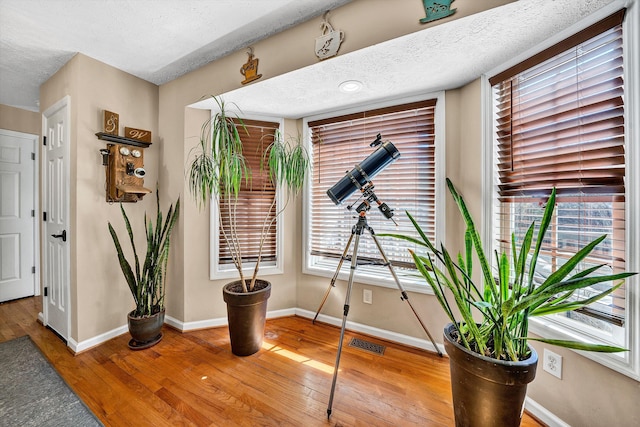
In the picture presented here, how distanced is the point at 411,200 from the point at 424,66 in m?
0.99

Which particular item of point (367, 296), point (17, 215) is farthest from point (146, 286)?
point (17, 215)

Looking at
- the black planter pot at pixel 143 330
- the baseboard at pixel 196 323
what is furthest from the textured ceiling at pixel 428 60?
the baseboard at pixel 196 323

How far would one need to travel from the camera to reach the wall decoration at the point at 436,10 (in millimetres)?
1208

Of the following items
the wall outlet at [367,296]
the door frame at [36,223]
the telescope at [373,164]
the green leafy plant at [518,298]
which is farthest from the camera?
the door frame at [36,223]

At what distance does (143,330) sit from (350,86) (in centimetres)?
255

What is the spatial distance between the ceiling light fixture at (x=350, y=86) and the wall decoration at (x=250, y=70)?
62 centimetres

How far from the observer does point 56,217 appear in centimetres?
217

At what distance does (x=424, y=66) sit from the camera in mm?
1582

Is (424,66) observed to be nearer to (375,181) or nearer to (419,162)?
→ (419,162)

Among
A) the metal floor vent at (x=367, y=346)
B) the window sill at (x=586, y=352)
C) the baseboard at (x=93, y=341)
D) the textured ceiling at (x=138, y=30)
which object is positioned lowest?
the metal floor vent at (x=367, y=346)

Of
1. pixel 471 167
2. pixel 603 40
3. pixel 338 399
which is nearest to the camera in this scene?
pixel 603 40

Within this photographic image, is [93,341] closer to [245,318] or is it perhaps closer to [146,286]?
[146,286]

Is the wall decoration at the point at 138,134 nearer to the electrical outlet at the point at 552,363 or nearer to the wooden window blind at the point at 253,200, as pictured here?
the wooden window blind at the point at 253,200

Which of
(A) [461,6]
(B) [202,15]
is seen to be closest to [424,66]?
(A) [461,6]
